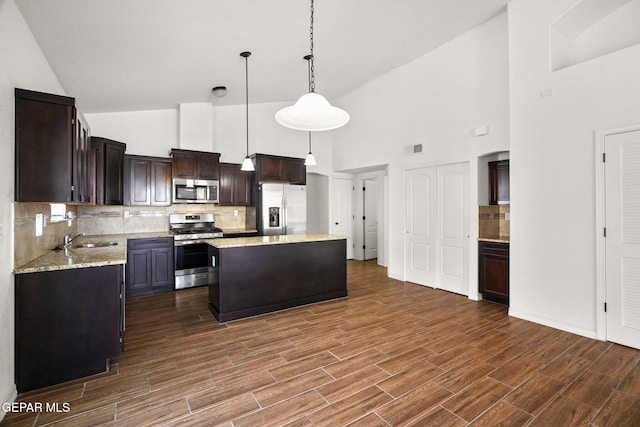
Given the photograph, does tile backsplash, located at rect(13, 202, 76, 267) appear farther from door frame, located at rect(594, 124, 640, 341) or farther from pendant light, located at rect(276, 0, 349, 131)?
door frame, located at rect(594, 124, 640, 341)

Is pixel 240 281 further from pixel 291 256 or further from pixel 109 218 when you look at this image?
pixel 109 218

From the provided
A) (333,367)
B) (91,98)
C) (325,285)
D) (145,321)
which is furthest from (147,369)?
(91,98)

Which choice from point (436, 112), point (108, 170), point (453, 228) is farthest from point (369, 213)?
point (108, 170)

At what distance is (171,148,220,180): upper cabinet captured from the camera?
543cm

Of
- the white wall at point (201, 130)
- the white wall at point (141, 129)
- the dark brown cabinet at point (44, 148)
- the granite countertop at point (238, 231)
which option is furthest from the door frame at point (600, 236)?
the white wall at point (141, 129)

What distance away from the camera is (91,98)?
444cm

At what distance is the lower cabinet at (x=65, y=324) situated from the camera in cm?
227

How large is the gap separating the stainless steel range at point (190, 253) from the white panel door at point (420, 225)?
3455mm

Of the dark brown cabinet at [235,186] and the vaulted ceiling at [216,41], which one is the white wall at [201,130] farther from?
the dark brown cabinet at [235,186]

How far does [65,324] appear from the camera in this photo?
2400mm

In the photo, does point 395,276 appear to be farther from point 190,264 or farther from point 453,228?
point 190,264

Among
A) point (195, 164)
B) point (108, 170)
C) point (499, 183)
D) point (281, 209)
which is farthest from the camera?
point (281, 209)

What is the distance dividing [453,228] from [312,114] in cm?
342

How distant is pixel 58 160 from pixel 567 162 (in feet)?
16.0
